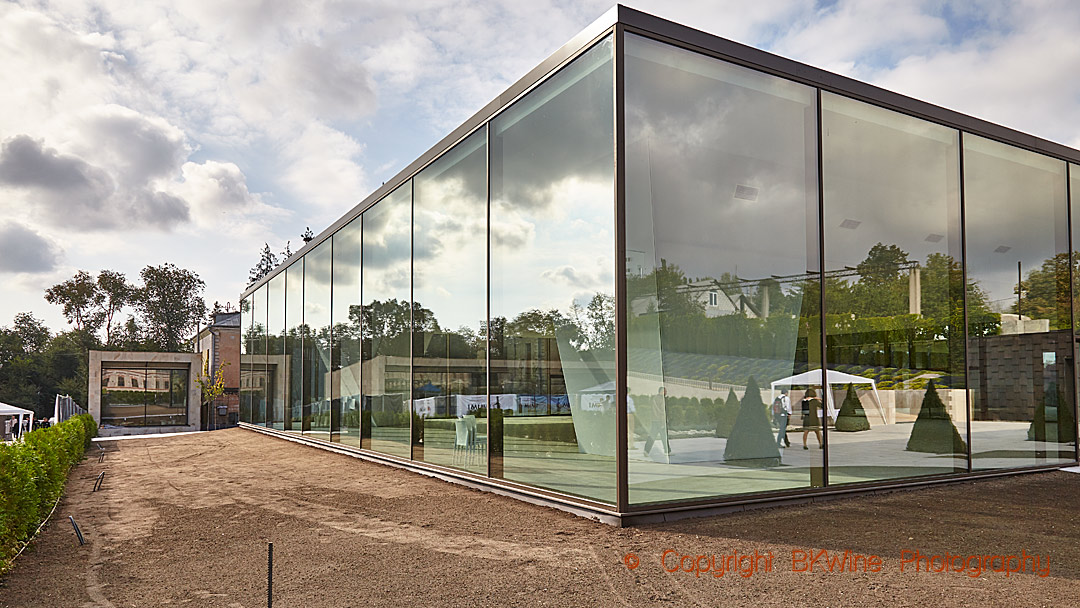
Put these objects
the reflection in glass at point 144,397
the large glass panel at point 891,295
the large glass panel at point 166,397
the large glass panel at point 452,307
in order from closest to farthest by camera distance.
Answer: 1. the large glass panel at point 891,295
2. the large glass panel at point 452,307
3. the reflection in glass at point 144,397
4. the large glass panel at point 166,397

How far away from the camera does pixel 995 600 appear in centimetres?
452

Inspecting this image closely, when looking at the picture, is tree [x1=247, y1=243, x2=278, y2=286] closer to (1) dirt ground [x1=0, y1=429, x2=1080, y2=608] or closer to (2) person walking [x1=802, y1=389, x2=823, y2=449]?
(1) dirt ground [x1=0, y1=429, x2=1080, y2=608]

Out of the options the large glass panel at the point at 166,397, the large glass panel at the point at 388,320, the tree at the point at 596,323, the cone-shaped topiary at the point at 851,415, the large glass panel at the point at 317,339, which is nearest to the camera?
the tree at the point at 596,323

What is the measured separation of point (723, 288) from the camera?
7.72 meters

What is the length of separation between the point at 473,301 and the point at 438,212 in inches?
76.0

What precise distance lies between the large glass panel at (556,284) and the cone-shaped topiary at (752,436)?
1.34 metres

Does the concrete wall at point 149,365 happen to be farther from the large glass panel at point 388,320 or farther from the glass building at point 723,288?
the glass building at point 723,288

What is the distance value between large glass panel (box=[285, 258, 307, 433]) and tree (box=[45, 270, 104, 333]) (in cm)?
3859

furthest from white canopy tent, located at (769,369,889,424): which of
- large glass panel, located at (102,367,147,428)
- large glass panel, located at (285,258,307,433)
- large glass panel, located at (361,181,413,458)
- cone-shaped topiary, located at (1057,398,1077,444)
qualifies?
large glass panel, located at (102,367,147,428)

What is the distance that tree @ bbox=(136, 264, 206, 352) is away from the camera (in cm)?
5203

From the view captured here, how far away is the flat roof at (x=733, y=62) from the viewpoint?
7273mm

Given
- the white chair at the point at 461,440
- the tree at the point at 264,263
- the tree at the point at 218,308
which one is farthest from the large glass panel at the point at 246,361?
the tree at the point at 264,263

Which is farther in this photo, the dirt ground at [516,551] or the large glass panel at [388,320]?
the large glass panel at [388,320]

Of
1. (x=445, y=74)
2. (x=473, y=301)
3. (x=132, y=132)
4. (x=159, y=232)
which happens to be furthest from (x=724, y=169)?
(x=159, y=232)
